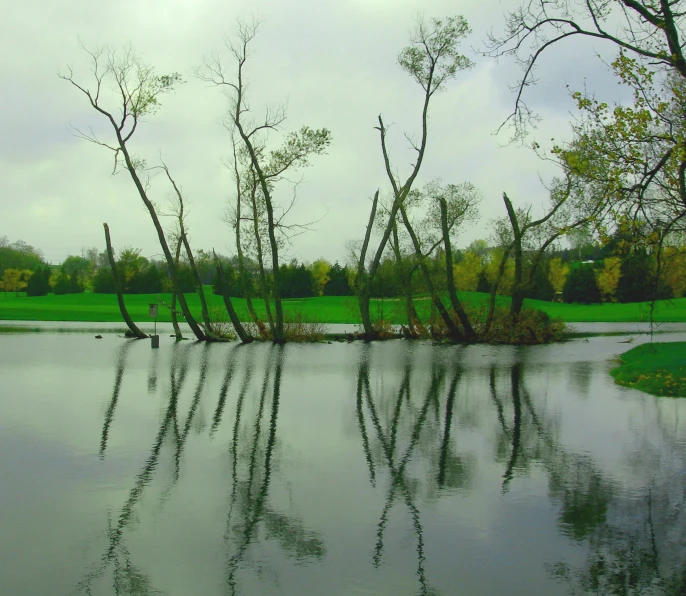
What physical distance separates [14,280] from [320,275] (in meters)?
40.9

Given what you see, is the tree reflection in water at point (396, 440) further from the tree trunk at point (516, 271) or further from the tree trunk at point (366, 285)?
the tree trunk at point (366, 285)

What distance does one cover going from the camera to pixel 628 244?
53.4 ft

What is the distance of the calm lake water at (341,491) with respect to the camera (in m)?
5.54

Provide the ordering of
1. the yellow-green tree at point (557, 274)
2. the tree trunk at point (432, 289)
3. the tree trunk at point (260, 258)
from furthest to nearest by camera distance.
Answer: the yellow-green tree at point (557, 274) → the tree trunk at point (260, 258) → the tree trunk at point (432, 289)

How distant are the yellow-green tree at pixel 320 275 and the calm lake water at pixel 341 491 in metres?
81.4

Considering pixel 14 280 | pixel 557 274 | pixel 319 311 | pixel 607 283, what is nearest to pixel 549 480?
pixel 319 311

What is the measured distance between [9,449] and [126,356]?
55.9 feet

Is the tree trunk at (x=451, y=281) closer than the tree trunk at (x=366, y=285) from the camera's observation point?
Yes

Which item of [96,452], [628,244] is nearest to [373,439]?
[96,452]

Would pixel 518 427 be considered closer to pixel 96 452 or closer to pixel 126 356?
pixel 96 452

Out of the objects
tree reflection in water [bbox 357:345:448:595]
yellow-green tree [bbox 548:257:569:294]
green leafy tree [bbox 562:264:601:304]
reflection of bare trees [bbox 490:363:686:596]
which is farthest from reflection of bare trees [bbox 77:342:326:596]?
green leafy tree [bbox 562:264:601:304]

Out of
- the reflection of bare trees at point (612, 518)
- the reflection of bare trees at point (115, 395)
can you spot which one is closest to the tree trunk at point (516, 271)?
the reflection of bare trees at point (115, 395)

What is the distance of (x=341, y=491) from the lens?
7.84 m

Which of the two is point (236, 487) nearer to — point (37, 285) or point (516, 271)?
point (516, 271)
